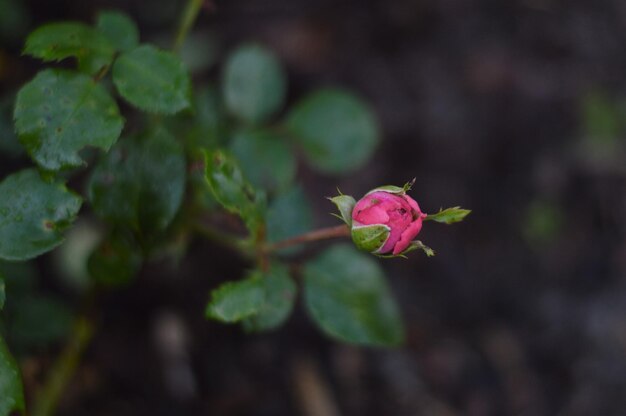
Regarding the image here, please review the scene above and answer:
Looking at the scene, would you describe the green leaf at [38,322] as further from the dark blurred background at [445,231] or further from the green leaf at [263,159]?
the green leaf at [263,159]

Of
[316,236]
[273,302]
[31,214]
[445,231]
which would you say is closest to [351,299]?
[273,302]

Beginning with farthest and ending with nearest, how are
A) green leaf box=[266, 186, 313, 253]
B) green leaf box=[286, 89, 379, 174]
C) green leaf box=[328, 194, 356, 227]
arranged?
green leaf box=[286, 89, 379, 174] → green leaf box=[266, 186, 313, 253] → green leaf box=[328, 194, 356, 227]

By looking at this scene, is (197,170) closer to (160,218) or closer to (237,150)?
(160,218)

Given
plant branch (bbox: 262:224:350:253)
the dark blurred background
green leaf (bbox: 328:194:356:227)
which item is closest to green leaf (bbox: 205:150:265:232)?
plant branch (bbox: 262:224:350:253)

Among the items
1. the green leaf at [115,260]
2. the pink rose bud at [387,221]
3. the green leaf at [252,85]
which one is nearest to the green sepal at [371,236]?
the pink rose bud at [387,221]

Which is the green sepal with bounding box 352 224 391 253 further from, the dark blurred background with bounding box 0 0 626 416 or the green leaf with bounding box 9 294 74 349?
the dark blurred background with bounding box 0 0 626 416

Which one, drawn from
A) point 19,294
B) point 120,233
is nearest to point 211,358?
point 19,294
